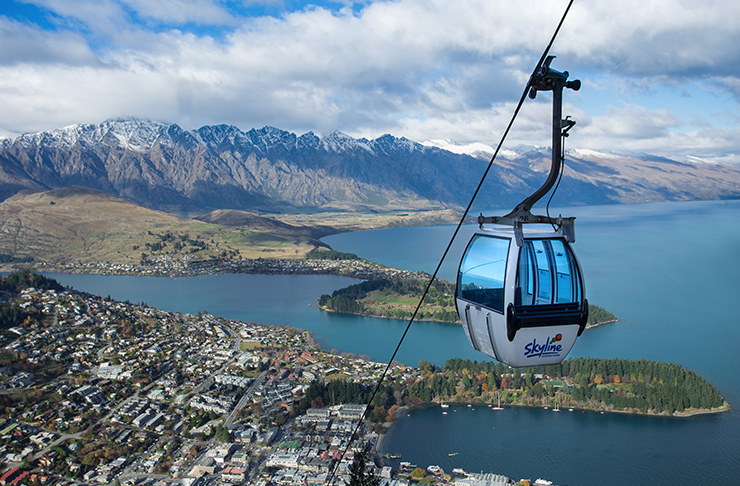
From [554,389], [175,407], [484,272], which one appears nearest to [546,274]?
[484,272]

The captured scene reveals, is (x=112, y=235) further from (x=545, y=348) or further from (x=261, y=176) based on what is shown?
(x=261, y=176)

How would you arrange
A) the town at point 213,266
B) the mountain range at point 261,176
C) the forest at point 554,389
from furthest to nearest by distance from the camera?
1. the mountain range at point 261,176
2. the town at point 213,266
3. the forest at point 554,389

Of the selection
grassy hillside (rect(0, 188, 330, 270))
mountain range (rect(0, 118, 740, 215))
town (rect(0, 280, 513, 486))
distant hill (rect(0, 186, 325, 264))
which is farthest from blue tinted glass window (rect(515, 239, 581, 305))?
mountain range (rect(0, 118, 740, 215))

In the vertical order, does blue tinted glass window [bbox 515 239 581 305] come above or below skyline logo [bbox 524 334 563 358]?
above

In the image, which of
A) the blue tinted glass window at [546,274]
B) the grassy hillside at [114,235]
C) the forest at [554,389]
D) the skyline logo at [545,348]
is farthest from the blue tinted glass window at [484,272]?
the grassy hillside at [114,235]

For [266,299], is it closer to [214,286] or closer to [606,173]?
[214,286]

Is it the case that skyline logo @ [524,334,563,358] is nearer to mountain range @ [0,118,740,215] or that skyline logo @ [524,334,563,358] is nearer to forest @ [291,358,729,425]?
forest @ [291,358,729,425]

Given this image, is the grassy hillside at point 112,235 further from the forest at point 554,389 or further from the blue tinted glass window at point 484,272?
the blue tinted glass window at point 484,272
